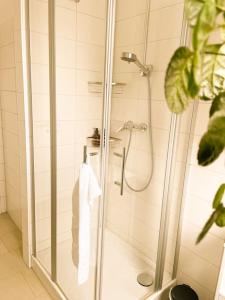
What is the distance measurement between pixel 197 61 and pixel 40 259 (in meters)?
1.94

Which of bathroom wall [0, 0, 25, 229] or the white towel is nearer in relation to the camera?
the white towel

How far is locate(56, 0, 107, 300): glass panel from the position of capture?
157 cm

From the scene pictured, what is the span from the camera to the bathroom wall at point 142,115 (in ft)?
5.02

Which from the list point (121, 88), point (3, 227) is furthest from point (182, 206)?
point (3, 227)

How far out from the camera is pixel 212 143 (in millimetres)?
392

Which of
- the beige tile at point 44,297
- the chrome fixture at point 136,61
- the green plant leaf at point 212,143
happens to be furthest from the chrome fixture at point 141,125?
the green plant leaf at point 212,143

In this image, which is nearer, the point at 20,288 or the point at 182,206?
the point at 182,206

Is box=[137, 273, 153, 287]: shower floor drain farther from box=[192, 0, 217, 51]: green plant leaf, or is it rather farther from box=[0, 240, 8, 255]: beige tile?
box=[192, 0, 217, 51]: green plant leaf

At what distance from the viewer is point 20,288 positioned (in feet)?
5.57

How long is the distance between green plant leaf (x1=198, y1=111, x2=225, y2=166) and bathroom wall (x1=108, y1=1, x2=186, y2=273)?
1.07m

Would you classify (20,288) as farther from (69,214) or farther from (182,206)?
(182,206)

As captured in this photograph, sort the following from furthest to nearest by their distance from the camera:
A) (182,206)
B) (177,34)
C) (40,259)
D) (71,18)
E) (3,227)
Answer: (3,227) < (40,259) < (71,18) < (182,206) < (177,34)

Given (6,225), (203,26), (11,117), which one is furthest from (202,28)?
(6,225)

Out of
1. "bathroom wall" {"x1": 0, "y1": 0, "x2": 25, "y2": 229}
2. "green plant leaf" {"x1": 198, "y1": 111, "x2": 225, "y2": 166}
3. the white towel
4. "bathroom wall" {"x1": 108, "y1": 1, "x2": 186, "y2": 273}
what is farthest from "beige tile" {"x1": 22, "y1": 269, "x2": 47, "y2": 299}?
"green plant leaf" {"x1": 198, "y1": 111, "x2": 225, "y2": 166}
